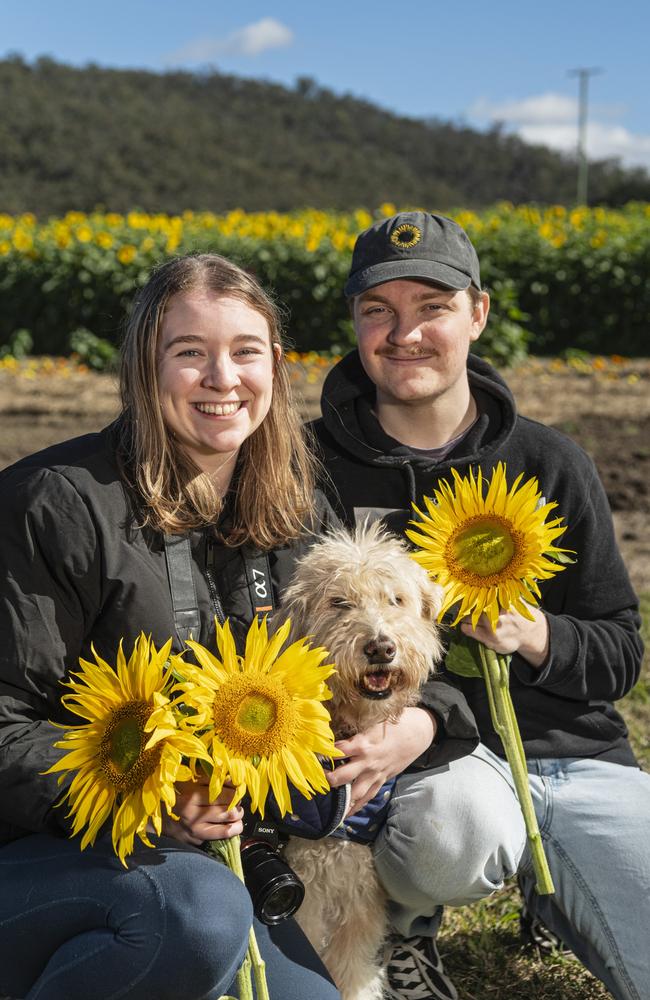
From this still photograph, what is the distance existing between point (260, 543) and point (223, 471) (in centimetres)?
27

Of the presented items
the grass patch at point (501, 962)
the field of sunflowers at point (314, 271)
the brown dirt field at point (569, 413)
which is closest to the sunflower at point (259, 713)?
the grass patch at point (501, 962)

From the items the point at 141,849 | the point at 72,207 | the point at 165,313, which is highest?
the point at 72,207

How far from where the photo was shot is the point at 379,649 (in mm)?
2707

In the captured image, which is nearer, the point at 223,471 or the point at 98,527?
the point at 98,527

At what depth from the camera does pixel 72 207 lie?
48.0 metres

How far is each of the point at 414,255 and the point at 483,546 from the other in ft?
4.33

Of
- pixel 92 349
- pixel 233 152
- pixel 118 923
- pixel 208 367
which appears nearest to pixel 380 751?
pixel 118 923

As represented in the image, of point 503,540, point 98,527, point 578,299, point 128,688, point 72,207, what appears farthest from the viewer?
point 72,207

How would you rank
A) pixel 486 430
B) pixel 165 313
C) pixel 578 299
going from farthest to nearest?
pixel 578 299, pixel 486 430, pixel 165 313

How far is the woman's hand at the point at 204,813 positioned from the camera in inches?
95.0

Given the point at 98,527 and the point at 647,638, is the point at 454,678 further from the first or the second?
the point at 647,638

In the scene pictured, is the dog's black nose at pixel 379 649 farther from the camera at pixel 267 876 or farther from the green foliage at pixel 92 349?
the green foliage at pixel 92 349

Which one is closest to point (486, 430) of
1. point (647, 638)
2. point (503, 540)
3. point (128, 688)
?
point (503, 540)

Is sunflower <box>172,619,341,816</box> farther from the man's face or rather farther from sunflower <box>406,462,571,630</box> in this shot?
the man's face
